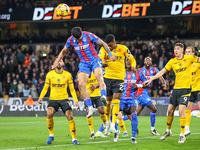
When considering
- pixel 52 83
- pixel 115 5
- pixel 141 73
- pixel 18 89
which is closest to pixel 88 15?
pixel 115 5

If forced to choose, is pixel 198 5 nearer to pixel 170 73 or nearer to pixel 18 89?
pixel 170 73

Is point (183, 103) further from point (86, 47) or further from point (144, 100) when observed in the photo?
point (144, 100)

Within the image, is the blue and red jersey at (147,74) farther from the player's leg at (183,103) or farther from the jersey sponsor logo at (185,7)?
the jersey sponsor logo at (185,7)

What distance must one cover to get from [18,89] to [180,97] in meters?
19.1

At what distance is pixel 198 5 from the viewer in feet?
89.5

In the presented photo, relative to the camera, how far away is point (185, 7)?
91.0 feet

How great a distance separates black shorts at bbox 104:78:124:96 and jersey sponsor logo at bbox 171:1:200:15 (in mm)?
19098

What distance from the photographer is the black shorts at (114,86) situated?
33.6ft

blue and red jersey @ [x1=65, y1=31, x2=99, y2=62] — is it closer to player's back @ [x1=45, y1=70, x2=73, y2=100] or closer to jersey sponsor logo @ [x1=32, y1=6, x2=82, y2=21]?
player's back @ [x1=45, y1=70, x2=73, y2=100]

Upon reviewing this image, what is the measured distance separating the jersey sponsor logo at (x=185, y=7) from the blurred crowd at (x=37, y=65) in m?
2.51

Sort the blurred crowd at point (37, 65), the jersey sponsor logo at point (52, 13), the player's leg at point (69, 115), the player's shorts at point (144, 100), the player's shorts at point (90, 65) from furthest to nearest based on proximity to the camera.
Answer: the jersey sponsor logo at point (52, 13)
the blurred crowd at point (37, 65)
the player's shorts at point (144, 100)
the player's leg at point (69, 115)
the player's shorts at point (90, 65)

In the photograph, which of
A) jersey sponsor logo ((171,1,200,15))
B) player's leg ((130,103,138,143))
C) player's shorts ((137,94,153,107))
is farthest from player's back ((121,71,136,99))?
jersey sponsor logo ((171,1,200,15))

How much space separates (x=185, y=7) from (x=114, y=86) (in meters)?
19.4

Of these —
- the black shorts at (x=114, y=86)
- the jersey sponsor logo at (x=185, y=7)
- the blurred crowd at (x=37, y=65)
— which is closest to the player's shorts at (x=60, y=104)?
the black shorts at (x=114, y=86)
